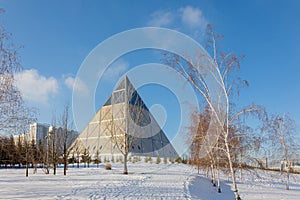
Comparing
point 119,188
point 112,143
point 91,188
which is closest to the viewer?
point 91,188

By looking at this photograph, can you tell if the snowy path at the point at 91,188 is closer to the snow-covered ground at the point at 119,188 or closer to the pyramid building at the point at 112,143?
the snow-covered ground at the point at 119,188

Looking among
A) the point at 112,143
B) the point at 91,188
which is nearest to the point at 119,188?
the point at 91,188

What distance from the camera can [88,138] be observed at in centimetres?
5950

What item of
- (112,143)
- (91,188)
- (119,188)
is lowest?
(119,188)

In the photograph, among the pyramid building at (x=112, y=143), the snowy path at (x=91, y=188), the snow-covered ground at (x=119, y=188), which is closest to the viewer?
the snowy path at (x=91, y=188)

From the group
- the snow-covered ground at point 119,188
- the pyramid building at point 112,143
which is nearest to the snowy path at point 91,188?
the snow-covered ground at point 119,188

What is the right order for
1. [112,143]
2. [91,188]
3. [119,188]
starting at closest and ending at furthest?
1. [91,188]
2. [119,188]
3. [112,143]

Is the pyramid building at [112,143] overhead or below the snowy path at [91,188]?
overhead

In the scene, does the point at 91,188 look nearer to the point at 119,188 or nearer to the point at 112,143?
the point at 119,188

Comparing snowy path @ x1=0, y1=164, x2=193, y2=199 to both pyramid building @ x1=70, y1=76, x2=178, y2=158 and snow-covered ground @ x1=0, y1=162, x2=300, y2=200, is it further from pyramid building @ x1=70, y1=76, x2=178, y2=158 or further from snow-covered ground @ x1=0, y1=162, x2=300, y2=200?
pyramid building @ x1=70, y1=76, x2=178, y2=158

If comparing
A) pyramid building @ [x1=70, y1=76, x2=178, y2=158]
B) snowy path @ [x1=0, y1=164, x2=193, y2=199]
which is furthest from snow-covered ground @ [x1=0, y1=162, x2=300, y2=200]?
pyramid building @ [x1=70, y1=76, x2=178, y2=158]

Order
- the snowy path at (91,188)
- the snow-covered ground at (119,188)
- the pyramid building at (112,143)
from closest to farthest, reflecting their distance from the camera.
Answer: the snowy path at (91,188)
the snow-covered ground at (119,188)
the pyramid building at (112,143)

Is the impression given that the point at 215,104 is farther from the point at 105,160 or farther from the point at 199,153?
the point at 105,160

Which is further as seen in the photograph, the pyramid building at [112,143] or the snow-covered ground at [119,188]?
the pyramid building at [112,143]
